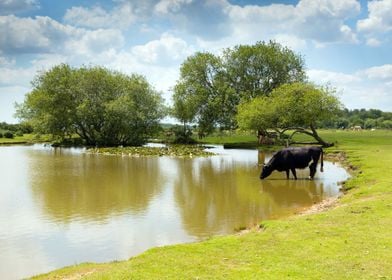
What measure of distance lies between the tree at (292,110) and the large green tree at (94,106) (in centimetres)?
1860

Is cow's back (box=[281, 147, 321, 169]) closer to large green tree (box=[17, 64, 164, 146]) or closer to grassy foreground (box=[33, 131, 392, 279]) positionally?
grassy foreground (box=[33, 131, 392, 279])

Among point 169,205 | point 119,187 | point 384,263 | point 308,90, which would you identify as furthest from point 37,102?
point 384,263

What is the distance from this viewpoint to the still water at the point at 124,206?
12461 mm

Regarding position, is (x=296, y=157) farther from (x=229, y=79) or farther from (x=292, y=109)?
(x=229, y=79)

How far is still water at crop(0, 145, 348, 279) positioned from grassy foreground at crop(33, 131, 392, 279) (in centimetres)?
201

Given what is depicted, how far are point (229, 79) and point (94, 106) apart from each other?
20.9 m

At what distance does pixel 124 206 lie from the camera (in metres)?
18.6

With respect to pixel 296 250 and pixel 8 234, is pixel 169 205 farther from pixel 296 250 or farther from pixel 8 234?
pixel 296 250

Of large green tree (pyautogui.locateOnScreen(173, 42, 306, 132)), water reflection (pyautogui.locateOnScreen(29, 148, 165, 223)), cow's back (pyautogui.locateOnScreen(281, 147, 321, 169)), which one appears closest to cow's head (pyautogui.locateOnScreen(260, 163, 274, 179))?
cow's back (pyautogui.locateOnScreen(281, 147, 321, 169))

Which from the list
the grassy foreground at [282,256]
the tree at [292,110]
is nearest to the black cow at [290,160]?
the grassy foreground at [282,256]

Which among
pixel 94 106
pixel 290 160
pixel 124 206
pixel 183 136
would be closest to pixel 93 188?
pixel 124 206

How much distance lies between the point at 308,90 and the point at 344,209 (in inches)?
1524

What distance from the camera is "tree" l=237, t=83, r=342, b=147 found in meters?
49.9

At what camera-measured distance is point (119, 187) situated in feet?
78.5
